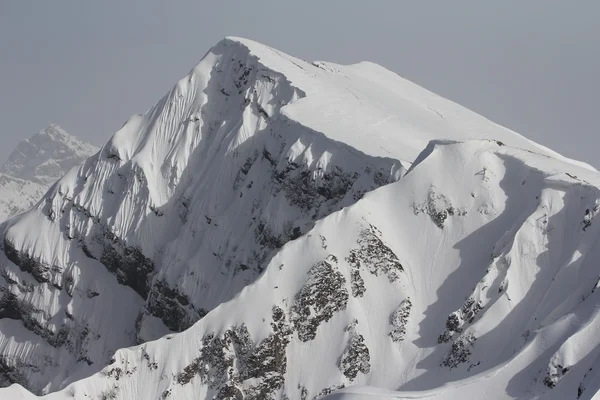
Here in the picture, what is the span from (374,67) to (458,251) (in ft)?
239

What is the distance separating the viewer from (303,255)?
9638cm

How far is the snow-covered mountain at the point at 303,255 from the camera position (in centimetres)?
8781

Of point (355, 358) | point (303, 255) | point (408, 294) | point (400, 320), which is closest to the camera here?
point (355, 358)

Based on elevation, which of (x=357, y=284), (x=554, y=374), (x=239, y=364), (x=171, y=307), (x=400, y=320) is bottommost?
(x=554, y=374)

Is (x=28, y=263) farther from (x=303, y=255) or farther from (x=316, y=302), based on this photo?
(x=316, y=302)

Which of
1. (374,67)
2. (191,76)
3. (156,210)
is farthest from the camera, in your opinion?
(374,67)

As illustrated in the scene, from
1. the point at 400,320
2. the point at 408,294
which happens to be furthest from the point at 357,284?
the point at 400,320

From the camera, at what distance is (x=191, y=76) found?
142m

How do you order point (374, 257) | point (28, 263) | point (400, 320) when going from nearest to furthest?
point (400, 320), point (374, 257), point (28, 263)

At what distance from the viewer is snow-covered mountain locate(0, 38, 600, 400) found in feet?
288

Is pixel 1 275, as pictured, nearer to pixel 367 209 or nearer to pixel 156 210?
pixel 156 210

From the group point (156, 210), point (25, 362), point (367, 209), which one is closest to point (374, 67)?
point (156, 210)

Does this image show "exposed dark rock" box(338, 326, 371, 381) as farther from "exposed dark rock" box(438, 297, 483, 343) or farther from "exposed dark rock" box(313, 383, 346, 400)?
"exposed dark rock" box(438, 297, 483, 343)

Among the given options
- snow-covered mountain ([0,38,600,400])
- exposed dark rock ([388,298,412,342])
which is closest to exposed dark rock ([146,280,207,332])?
snow-covered mountain ([0,38,600,400])
